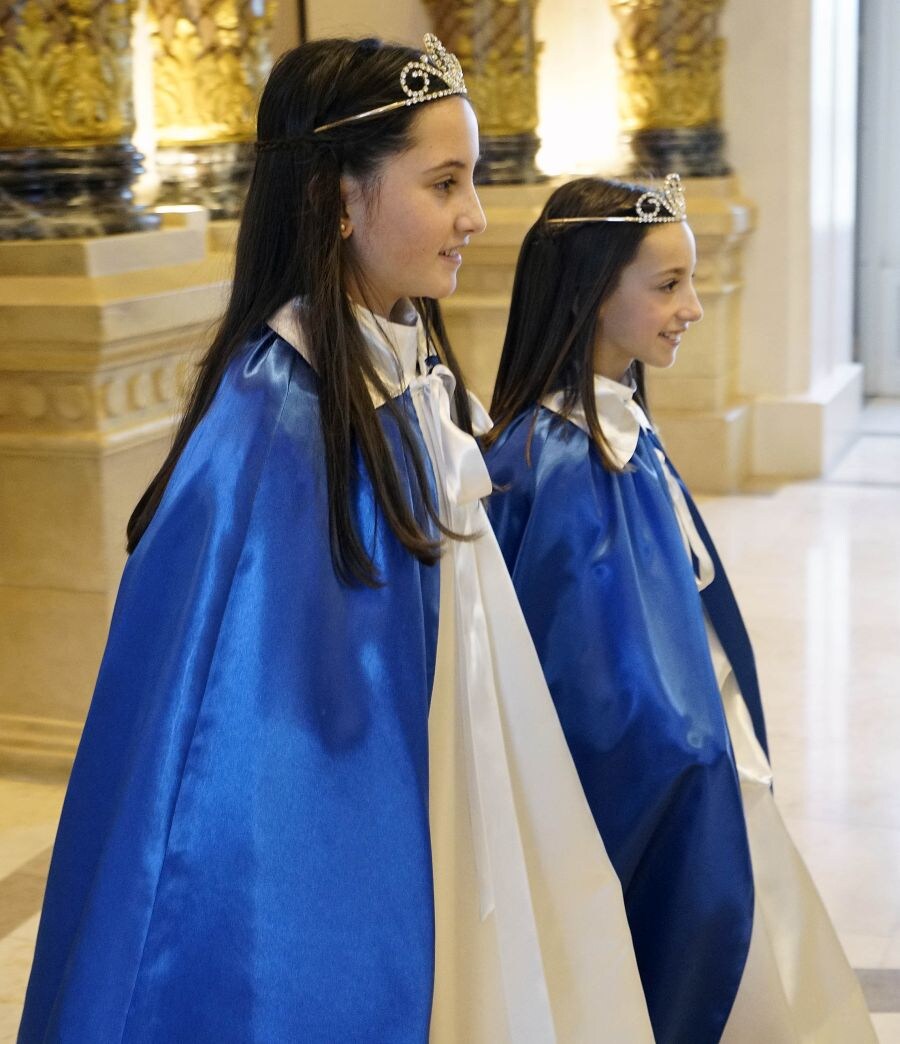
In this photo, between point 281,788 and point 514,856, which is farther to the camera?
point 514,856

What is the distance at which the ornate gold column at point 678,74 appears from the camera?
281 inches

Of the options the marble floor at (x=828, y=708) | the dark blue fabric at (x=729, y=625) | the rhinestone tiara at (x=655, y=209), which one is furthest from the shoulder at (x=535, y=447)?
the marble floor at (x=828, y=708)

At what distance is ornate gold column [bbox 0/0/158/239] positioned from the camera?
Result: 12.8 ft

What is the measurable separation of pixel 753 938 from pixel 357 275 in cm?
126

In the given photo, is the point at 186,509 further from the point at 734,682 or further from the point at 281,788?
the point at 734,682

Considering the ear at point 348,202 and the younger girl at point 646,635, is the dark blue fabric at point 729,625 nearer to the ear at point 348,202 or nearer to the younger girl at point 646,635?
the younger girl at point 646,635

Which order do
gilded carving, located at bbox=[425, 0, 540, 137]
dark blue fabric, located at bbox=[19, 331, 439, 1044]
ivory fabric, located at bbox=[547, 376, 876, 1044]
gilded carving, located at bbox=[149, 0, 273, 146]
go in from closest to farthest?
dark blue fabric, located at bbox=[19, 331, 439, 1044] → ivory fabric, located at bbox=[547, 376, 876, 1044] → gilded carving, located at bbox=[149, 0, 273, 146] → gilded carving, located at bbox=[425, 0, 540, 137]

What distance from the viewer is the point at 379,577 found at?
5.55ft

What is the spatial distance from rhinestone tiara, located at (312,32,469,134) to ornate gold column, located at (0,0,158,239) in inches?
89.0

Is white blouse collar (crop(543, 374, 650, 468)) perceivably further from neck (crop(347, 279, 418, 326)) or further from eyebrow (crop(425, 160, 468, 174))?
eyebrow (crop(425, 160, 468, 174))

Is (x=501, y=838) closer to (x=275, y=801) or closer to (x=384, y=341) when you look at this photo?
(x=275, y=801)

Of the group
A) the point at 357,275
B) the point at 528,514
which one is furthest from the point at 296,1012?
the point at 528,514

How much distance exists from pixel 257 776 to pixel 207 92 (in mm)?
5097

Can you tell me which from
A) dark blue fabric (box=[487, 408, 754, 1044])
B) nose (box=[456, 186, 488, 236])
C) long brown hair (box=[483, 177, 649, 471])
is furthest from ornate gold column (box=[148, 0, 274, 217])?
nose (box=[456, 186, 488, 236])
